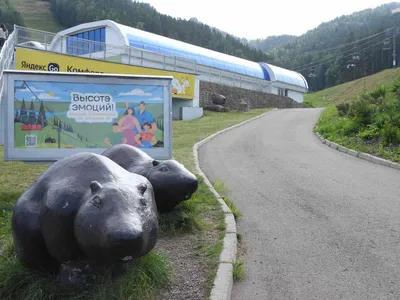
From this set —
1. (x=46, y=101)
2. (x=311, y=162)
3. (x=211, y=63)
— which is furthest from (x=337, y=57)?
(x=46, y=101)

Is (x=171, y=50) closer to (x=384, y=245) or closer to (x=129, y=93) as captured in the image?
(x=129, y=93)

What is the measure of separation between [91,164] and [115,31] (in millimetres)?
31879

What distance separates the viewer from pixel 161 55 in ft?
107

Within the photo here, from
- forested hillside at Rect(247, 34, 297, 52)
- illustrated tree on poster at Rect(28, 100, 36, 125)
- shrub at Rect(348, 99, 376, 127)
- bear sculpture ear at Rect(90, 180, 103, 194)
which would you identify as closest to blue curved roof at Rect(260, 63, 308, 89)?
shrub at Rect(348, 99, 376, 127)

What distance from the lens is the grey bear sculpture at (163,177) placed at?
17.8 feet

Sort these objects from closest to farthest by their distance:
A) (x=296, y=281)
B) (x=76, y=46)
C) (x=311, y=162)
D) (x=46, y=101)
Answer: (x=296, y=281)
(x=46, y=101)
(x=311, y=162)
(x=76, y=46)

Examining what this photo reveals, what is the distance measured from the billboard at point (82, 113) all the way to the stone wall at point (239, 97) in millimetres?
24827

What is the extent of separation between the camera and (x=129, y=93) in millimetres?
8297

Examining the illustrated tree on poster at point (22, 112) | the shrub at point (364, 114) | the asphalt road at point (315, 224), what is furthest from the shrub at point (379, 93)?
the illustrated tree on poster at point (22, 112)

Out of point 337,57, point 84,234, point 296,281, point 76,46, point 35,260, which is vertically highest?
point 337,57

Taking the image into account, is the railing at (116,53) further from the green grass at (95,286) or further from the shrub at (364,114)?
the green grass at (95,286)

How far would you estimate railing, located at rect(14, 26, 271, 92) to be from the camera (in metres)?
21.5

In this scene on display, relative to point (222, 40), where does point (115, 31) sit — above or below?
below

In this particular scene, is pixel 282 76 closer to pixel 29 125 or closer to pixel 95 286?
pixel 29 125
